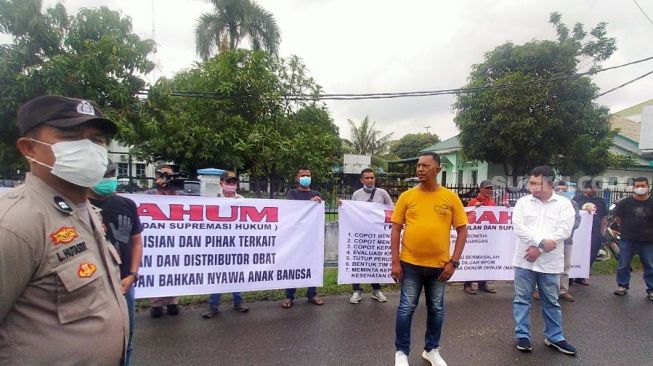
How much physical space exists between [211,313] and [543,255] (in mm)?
3618

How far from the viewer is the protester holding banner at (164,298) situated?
459 centimetres

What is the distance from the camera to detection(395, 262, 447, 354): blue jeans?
3375 mm

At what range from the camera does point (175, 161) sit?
1702cm

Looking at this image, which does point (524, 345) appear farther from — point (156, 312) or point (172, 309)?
point (156, 312)

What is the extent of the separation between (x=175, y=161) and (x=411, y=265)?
15.5m

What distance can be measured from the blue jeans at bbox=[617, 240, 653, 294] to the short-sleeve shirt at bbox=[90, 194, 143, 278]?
6.68 m

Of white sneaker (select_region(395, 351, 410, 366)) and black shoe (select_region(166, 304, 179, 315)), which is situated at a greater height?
Answer: white sneaker (select_region(395, 351, 410, 366))

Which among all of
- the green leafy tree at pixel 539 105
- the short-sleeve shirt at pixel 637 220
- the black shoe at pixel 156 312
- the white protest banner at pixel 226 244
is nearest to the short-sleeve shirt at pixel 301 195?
the white protest banner at pixel 226 244

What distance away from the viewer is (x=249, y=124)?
15469 millimetres

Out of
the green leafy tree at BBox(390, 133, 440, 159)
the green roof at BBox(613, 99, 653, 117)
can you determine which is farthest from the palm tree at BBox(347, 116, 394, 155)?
the green roof at BBox(613, 99, 653, 117)

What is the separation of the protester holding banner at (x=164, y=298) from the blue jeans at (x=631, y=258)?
6.36m

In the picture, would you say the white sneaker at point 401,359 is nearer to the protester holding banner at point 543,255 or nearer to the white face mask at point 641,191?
the protester holding banner at point 543,255

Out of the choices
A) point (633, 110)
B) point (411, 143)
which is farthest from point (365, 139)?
point (633, 110)

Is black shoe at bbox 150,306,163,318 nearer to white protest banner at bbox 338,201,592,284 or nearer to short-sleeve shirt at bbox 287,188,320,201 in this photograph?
short-sleeve shirt at bbox 287,188,320,201
